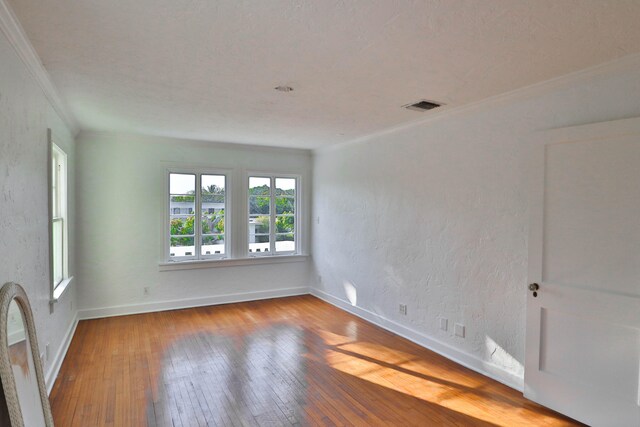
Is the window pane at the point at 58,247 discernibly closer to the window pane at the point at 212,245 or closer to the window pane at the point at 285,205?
the window pane at the point at 212,245

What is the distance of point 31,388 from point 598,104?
3.99m

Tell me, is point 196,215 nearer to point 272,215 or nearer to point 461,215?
point 272,215

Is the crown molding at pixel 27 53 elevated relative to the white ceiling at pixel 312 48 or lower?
lower

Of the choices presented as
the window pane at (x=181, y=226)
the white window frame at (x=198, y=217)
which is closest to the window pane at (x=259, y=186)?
the white window frame at (x=198, y=217)

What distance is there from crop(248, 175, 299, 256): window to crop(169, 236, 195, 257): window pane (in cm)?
91

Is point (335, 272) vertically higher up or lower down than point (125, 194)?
lower down

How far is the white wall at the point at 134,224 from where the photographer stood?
484 cm

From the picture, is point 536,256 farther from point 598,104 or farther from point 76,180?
point 76,180

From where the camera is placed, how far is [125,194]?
16.6 feet

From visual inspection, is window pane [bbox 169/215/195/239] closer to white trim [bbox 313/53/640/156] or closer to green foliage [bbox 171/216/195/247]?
green foliage [bbox 171/216/195/247]

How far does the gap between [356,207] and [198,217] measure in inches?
95.2

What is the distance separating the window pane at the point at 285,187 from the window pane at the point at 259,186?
17cm

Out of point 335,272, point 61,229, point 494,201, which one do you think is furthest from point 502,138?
point 61,229

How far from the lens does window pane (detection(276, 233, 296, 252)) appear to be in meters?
6.25
